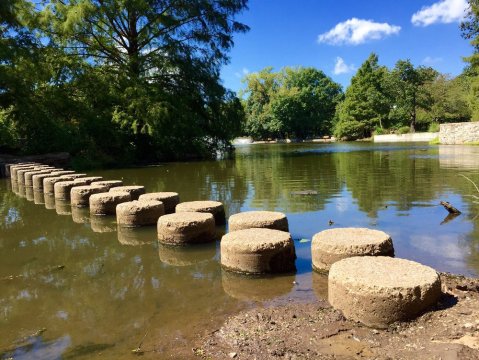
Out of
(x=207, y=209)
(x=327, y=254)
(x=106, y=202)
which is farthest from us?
(x=106, y=202)

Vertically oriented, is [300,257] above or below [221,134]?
below

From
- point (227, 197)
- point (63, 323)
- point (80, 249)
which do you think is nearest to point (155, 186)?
point (227, 197)

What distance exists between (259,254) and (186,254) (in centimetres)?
147

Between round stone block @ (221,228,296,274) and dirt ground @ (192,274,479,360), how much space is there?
111 centimetres

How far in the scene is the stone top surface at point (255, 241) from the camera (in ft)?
16.5

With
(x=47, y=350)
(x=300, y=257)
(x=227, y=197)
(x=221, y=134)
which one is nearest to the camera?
(x=47, y=350)

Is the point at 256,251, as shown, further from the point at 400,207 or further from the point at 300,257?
the point at 400,207

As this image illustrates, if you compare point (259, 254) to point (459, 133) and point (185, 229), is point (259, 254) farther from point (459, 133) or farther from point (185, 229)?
point (459, 133)

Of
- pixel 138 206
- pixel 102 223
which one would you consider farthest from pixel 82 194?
pixel 138 206

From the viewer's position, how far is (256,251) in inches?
197

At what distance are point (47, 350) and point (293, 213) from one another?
19.4 feet

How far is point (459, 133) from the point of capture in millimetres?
34938

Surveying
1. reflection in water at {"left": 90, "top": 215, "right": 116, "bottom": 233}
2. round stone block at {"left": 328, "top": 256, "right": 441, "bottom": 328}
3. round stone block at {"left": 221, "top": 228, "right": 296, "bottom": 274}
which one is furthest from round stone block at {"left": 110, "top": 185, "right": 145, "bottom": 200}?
round stone block at {"left": 328, "top": 256, "right": 441, "bottom": 328}

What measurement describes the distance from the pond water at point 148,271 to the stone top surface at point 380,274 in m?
0.58
